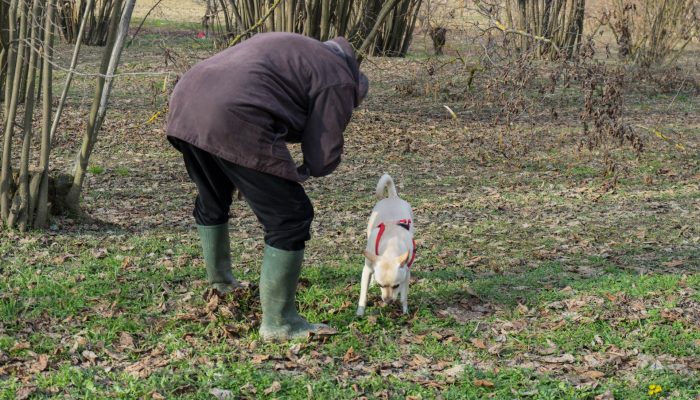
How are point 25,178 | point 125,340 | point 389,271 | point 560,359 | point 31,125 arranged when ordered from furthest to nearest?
1. point 31,125
2. point 25,178
3. point 389,271
4. point 125,340
5. point 560,359

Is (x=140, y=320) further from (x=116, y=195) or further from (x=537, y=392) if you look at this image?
(x=116, y=195)

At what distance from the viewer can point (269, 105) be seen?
4.18 metres

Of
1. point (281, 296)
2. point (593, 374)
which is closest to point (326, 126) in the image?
point (281, 296)

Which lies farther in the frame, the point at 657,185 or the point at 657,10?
the point at 657,10

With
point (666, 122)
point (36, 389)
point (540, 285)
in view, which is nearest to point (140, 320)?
point (36, 389)

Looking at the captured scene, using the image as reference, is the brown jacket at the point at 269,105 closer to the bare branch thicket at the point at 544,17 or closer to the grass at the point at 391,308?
the grass at the point at 391,308

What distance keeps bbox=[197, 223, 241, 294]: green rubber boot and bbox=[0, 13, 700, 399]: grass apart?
0.17m

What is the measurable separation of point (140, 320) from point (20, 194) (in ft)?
7.43

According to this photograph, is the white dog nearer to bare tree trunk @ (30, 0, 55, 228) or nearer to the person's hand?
the person's hand

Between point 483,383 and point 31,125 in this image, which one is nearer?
point 483,383

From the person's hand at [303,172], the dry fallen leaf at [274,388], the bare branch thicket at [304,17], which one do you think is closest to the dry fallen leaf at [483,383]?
the dry fallen leaf at [274,388]

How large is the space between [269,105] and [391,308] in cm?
180

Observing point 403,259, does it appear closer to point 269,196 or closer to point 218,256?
Result: point 269,196

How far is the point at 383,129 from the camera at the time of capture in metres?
12.2
